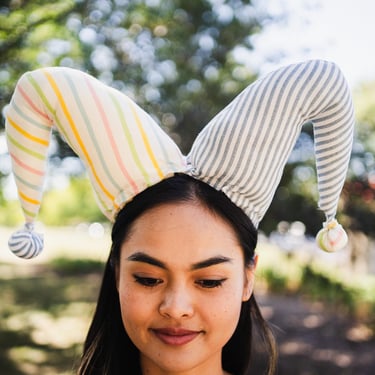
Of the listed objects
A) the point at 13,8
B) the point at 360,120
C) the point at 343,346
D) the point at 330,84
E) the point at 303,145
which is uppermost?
the point at 360,120

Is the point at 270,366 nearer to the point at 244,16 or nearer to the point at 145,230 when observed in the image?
the point at 145,230

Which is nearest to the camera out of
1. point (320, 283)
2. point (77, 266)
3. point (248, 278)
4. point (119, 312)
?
point (248, 278)

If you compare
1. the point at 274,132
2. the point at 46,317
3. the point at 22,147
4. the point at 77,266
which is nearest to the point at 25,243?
the point at 22,147

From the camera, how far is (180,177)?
1.64m

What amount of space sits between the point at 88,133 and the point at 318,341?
648cm

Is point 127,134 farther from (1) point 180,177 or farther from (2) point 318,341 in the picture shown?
(2) point 318,341

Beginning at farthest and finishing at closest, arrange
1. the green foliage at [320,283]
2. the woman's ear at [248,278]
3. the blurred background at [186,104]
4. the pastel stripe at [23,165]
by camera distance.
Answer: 1. the green foliage at [320,283]
2. the blurred background at [186,104]
3. the woman's ear at [248,278]
4. the pastel stripe at [23,165]

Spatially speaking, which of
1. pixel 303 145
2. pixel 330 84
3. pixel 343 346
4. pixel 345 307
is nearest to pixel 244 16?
pixel 303 145

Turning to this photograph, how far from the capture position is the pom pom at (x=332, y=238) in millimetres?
1654

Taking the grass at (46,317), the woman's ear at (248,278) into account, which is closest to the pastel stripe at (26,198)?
the woman's ear at (248,278)

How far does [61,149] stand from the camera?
4211 mm

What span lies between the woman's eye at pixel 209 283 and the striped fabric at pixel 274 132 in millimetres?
246

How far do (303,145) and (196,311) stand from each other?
295 cm

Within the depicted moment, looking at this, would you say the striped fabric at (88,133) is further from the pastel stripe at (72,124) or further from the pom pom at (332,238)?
the pom pom at (332,238)
